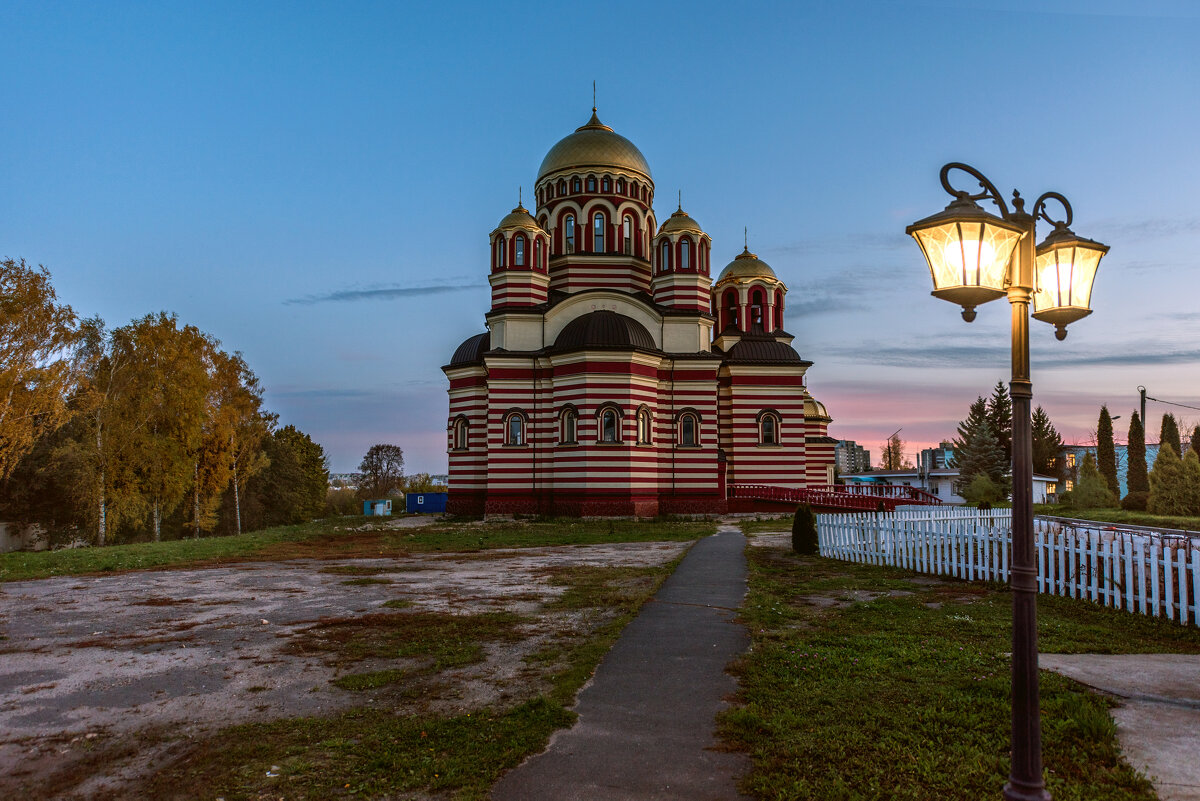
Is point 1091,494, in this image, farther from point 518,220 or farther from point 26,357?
point 26,357

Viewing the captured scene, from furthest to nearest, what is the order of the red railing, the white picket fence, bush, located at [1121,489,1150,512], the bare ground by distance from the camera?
1. bush, located at [1121,489,1150,512]
2. the red railing
3. the white picket fence
4. the bare ground

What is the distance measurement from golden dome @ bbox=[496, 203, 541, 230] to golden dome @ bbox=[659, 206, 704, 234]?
577 centimetres

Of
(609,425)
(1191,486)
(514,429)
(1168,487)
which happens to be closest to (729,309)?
(609,425)

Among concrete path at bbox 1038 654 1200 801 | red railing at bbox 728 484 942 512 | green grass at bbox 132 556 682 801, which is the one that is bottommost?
red railing at bbox 728 484 942 512

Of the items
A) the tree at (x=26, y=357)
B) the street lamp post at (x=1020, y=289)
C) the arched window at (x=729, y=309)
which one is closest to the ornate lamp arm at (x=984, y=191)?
the street lamp post at (x=1020, y=289)

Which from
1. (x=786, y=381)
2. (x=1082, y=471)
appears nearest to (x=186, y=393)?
(x=786, y=381)

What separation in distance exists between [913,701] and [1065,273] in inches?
137

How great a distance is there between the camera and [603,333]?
30484mm

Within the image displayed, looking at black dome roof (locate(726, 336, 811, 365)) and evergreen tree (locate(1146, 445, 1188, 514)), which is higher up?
black dome roof (locate(726, 336, 811, 365))

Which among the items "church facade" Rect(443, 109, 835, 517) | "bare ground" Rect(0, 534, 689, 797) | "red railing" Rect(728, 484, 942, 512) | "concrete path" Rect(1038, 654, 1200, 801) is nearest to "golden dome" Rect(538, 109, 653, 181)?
"church facade" Rect(443, 109, 835, 517)

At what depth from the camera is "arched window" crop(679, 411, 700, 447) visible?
108 ft

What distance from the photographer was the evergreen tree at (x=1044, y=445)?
58000mm

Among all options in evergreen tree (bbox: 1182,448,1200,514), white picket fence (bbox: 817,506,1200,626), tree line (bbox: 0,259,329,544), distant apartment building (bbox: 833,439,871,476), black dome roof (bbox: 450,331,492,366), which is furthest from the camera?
distant apartment building (bbox: 833,439,871,476)

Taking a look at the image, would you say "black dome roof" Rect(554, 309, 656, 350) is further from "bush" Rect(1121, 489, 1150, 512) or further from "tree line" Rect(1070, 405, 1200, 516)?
"bush" Rect(1121, 489, 1150, 512)
